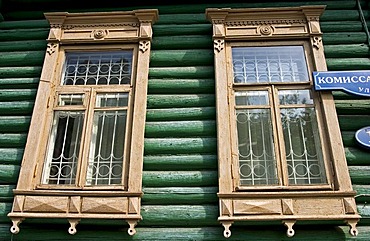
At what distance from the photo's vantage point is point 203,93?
4141 mm

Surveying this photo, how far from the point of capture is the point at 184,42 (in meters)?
4.48

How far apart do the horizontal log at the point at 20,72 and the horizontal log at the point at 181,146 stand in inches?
67.7

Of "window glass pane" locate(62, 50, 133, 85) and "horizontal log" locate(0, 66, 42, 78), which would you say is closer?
"window glass pane" locate(62, 50, 133, 85)

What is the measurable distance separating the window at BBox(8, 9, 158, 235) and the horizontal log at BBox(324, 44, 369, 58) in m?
2.17

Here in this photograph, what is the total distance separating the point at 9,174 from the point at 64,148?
2.01ft

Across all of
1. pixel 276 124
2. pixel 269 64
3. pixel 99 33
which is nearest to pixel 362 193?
pixel 276 124

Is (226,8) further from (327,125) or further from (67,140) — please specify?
(67,140)

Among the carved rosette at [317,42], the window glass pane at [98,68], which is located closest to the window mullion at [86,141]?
the window glass pane at [98,68]

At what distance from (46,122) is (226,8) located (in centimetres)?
254

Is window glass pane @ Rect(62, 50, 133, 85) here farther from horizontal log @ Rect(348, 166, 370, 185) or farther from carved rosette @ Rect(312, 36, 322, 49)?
horizontal log @ Rect(348, 166, 370, 185)

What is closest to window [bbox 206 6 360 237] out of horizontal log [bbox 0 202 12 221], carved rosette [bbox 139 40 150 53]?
carved rosette [bbox 139 40 150 53]

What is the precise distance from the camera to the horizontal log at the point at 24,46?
462 cm

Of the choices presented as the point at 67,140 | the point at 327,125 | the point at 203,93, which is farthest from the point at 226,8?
the point at 67,140

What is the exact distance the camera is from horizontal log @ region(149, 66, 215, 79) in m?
4.24
